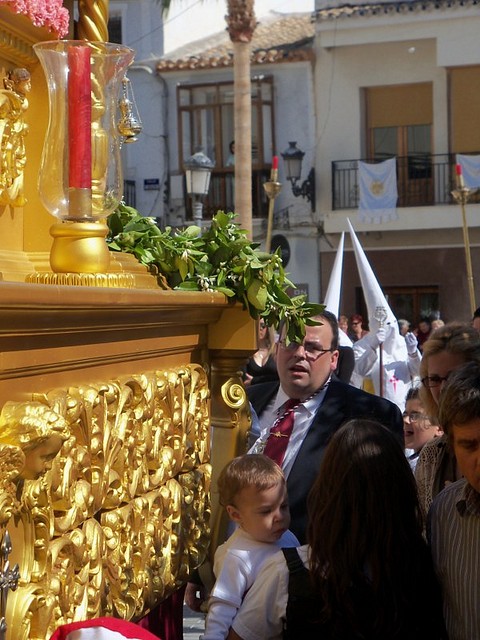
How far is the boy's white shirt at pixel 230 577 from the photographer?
8.47ft

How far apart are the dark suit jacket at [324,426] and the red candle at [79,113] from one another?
1.68 m

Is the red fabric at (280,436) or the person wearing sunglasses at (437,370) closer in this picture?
the person wearing sunglasses at (437,370)

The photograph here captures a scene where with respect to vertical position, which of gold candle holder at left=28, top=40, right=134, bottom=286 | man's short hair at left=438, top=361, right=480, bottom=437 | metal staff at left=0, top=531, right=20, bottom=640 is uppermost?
gold candle holder at left=28, top=40, right=134, bottom=286

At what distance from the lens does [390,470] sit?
234 cm

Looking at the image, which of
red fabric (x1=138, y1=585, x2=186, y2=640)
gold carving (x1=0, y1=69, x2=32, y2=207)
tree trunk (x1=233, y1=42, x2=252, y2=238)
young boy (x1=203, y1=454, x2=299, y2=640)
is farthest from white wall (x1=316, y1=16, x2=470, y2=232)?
gold carving (x1=0, y1=69, x2=32, y2=207)

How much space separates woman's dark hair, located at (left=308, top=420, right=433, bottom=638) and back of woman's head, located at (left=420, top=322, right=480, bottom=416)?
1.07 m

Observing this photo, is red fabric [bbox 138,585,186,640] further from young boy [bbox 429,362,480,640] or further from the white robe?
the white robe

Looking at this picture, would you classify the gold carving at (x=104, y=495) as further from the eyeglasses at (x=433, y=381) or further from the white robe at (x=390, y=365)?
the white robe at (x=390, y=365)

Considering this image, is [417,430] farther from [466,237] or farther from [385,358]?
[466,237]

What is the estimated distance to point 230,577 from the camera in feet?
8.81

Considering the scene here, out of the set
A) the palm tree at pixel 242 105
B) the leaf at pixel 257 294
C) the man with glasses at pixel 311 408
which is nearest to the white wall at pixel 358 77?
the palm tree at pixel 242 105

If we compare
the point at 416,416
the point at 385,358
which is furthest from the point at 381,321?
the point at 416,416

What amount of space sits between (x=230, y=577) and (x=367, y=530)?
1.67 feet

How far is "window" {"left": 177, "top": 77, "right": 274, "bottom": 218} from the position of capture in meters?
24.2
